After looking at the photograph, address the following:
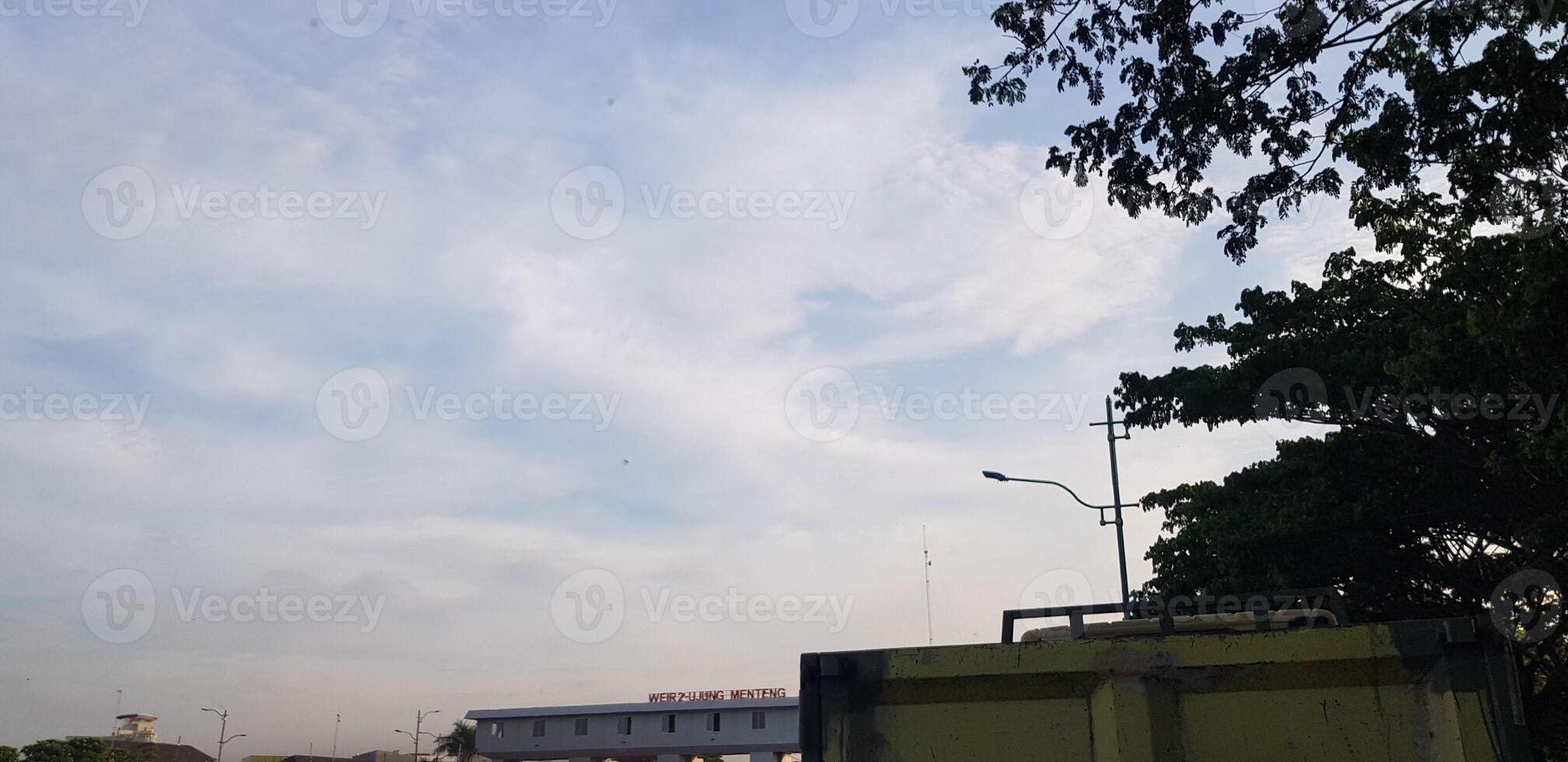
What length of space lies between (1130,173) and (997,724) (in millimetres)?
Answer: 7971

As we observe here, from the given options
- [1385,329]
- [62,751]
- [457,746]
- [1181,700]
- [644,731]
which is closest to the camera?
[1181,700]

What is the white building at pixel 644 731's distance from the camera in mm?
61312

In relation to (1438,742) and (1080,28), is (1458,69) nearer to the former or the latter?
(1080,28)

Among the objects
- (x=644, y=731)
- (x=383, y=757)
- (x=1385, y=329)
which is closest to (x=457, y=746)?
(x=383, y=757)

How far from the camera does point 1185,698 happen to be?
4.90m

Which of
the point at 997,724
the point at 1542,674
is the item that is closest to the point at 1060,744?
the point at 997,724

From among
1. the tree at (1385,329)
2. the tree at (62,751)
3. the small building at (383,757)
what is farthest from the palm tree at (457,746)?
the tree at (1385,329)

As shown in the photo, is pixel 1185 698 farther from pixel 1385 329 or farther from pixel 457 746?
pixel 457 746

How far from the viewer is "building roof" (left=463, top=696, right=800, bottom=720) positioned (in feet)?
201

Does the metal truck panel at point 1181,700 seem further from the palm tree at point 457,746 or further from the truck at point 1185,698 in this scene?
the palm tree at point 457,746

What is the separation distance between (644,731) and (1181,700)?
61.5 m

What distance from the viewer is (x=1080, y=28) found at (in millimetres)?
11734

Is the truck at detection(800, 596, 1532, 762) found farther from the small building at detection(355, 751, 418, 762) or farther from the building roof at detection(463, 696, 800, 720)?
the small building at detection(355, 751, 418, 762)

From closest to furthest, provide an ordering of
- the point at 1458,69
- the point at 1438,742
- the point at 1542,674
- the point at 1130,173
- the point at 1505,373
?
the point at 1438,742 → the point at 1458,69 → the point at 1130,173 → the point at 1505,373 → the point at 1542,674
